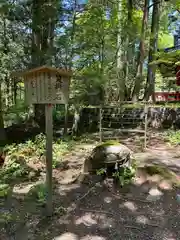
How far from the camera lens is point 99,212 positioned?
3.29 m

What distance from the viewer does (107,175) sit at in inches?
163

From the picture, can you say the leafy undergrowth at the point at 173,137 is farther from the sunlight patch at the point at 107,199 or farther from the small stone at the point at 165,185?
the sunlight patch at the point at 107,199

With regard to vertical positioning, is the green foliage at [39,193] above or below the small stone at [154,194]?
below

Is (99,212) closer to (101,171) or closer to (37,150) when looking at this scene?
(101,171)

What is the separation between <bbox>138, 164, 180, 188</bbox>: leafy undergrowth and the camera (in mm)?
3826

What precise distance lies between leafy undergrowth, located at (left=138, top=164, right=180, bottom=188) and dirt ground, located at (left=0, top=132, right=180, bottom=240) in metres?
0.06

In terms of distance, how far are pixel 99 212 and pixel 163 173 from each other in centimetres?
135

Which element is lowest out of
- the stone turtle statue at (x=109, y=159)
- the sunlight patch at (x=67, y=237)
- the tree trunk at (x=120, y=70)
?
the sunlight patch at (x=67, y=237)

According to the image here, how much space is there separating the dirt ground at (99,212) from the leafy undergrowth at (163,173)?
0.19ft

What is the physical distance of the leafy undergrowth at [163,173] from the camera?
383 centimetres

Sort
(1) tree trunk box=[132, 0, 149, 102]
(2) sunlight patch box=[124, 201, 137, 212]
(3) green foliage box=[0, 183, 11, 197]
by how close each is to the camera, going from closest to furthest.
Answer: (2) sunlight patch box=[124, 201, 137, 212] → (3) green foliage box=[0, 183, 11, 197] → (1) tree trunk box=[132, 0, 149, 102]

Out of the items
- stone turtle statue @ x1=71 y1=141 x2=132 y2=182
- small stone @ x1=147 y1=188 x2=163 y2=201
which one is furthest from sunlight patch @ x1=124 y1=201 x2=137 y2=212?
stone turtle statue @ x1=71 y1=141 x2=132 y2=182

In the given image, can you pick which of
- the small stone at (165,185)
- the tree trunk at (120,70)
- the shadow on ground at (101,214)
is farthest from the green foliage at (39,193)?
the tree trunk at (120,70)

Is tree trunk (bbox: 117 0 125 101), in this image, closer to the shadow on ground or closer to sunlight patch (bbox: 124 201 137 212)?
the shadow on ground
